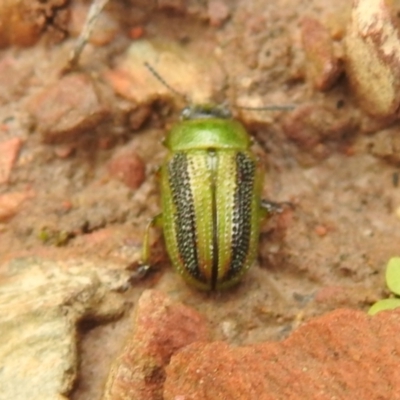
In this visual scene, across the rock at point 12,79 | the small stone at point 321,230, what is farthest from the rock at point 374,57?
the rock at point 12,79

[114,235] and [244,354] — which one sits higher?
[114,235]

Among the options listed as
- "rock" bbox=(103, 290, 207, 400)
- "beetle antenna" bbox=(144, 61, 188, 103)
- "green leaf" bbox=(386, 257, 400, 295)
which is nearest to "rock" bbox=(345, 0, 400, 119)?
Answer: "green leaf" bbox=(386, 257, 400, 295)

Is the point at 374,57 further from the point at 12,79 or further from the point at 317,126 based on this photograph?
the point at 12,79

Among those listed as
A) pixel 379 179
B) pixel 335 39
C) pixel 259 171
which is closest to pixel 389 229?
pixel 379 179

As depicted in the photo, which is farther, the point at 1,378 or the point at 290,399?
the point at 1,378

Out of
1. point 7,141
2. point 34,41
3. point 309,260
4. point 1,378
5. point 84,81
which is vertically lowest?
point 1,378

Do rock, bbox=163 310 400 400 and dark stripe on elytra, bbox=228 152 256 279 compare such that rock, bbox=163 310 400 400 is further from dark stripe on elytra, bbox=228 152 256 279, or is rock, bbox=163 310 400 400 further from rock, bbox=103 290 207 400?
dark stripe on elytra, bbox=228 152 256 279

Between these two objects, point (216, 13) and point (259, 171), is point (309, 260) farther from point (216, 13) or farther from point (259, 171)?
point (216, 13)
